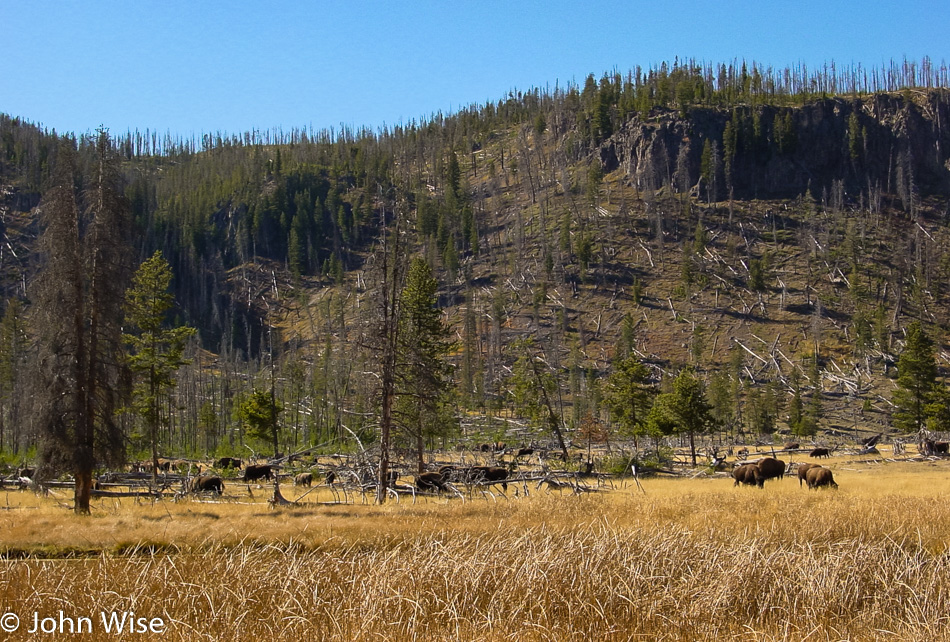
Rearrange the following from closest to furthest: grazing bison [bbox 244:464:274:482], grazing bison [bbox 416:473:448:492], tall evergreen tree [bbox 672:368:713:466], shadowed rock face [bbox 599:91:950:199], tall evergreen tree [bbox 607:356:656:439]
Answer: grazing bison [bbox 416:473:448:492], grazing bison [bbox 244:464:274:482], tall evergreen tree [bbox 672:368:713:466], tall evergreen tree [bbox 607:356:656:439], shadowed rock face [bbox 599:91:950:199]

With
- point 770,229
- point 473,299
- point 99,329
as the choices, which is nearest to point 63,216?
point 99,329

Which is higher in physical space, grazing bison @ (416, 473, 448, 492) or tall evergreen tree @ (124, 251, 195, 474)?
tall evergreen tree @ (124, 251, 195, 474)

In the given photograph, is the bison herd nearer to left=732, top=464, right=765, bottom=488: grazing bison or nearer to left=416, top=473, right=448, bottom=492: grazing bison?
left=732, top=464, right=765, bottom=488: grazing bison

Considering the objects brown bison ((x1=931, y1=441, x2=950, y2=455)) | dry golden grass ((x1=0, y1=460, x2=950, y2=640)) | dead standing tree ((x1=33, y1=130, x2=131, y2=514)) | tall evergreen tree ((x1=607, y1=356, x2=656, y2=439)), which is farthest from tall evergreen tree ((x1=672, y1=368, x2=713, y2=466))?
dead standing tree ((x1=33, y1=130, x2=131, y2=514))

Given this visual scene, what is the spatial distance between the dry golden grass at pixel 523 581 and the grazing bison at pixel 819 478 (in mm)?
11078

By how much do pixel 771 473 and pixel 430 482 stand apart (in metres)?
15.8

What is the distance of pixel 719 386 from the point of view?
70.7 metres

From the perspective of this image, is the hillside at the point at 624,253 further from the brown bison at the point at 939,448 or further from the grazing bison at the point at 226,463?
the brown bison at the point at 939,448

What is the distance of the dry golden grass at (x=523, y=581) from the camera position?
10250 mm

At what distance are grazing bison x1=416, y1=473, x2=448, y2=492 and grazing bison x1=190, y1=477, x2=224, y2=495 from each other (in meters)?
9.33

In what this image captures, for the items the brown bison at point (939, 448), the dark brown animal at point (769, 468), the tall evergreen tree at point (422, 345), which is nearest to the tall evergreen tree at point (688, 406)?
the dark brown animal at point (769, 468)

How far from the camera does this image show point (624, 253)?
13638cm

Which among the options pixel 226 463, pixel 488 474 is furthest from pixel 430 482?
pixel 226 463

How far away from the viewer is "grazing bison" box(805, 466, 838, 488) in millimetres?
28044
